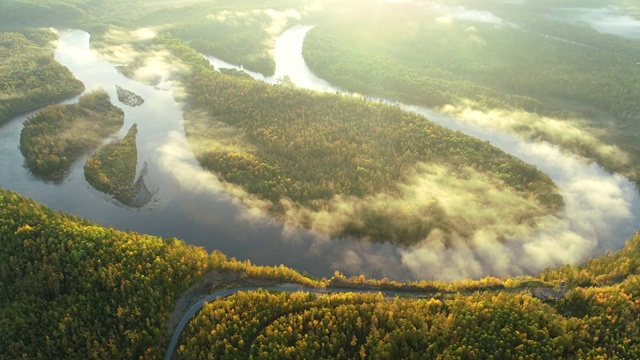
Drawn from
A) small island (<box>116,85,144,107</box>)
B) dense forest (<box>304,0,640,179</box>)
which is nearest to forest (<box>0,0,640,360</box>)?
dense forest (<box>304,0,640,179</box>)

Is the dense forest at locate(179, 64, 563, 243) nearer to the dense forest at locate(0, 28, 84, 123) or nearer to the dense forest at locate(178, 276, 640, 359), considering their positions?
the dense forest at locate(178, 276, 640, 359)

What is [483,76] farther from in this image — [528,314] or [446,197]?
[528,314]

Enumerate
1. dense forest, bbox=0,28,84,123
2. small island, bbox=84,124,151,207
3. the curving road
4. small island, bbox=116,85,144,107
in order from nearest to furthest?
the curving road, small island, bbox=84,124,151,207, dense forest, bbox=0,28,84,123, small island, bbox=116,85,144,107

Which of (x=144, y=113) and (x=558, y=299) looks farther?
(x=144, y=113)

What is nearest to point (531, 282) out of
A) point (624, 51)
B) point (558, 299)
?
point (558, 299)

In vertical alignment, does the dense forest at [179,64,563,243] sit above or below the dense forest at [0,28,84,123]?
above
